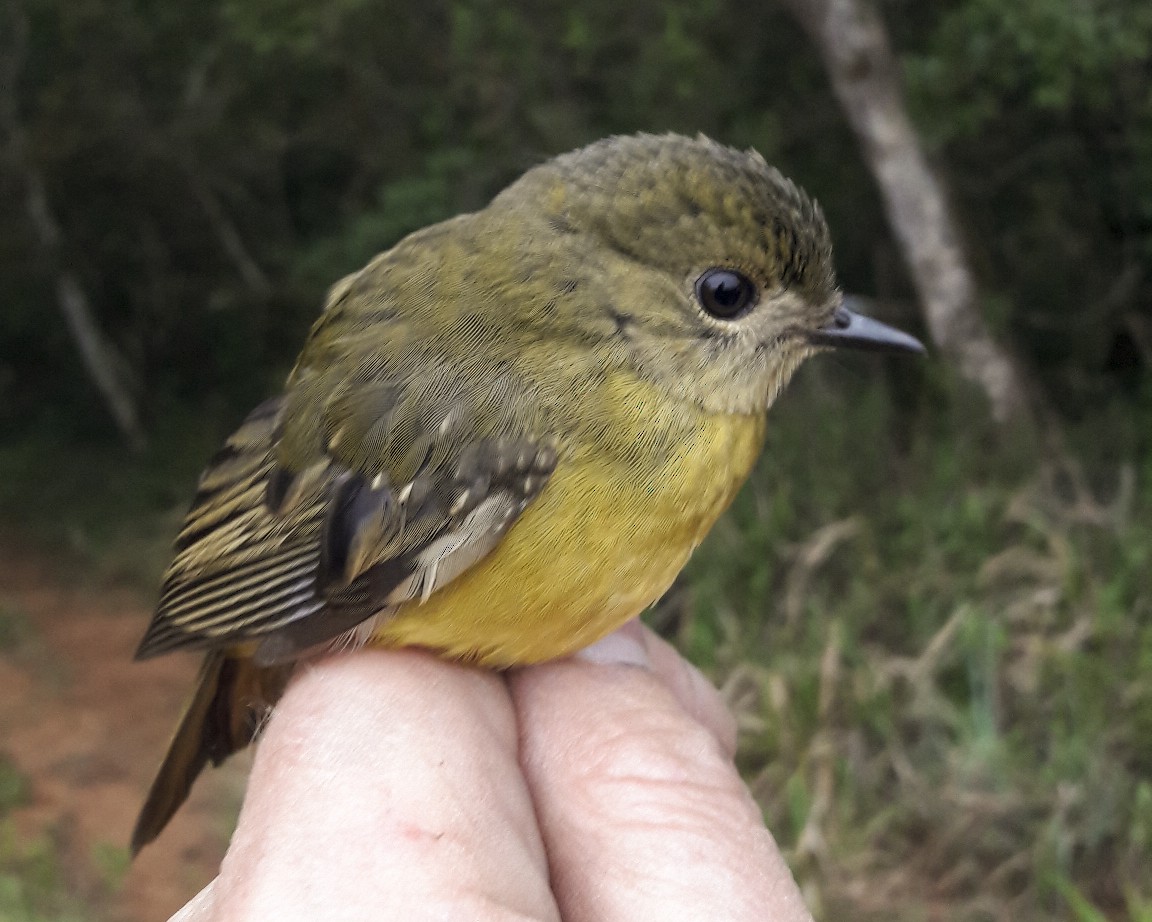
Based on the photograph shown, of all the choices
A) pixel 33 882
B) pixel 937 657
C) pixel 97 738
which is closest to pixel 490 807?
pixel 937 657

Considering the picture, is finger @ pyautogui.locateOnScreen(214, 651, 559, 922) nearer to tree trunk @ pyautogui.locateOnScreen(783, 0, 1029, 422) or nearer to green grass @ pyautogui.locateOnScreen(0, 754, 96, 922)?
green grass @ pyautogui.locateOnScreen(0, 754, 96, 922)

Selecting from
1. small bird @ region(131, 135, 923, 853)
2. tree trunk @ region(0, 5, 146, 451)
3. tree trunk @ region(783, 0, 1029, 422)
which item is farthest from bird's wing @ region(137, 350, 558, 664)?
tree trunk @ region(0, 5, 146, 451)

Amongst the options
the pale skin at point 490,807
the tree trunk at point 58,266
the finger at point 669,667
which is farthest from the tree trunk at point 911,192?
the tree trunk at point 58,266

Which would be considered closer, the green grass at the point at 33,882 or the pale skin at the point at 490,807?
the pale skin at the point at 490,807

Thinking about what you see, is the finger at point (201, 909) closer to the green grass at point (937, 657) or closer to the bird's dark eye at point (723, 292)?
the bird's dark eye at point (723, 292)

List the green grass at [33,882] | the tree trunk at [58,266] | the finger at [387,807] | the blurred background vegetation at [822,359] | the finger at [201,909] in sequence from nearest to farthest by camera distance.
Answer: the finger at [387,807], the finger at [201,909], the blurred background vegetation at [822,359], the green grass at [33,882], the tree trunk at [58,266]

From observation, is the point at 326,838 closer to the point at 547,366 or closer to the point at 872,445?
the point at 547,366

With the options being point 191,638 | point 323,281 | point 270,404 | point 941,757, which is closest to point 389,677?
point 191,638
